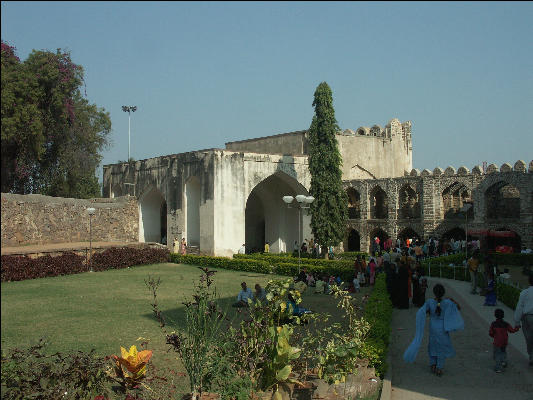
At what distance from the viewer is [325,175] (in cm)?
2214

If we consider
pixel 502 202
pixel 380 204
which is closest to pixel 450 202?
pixel 502 202

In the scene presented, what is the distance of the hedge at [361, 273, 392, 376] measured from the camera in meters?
6.14

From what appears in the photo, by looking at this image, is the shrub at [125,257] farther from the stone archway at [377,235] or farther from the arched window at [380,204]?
the arched window at [380,204]

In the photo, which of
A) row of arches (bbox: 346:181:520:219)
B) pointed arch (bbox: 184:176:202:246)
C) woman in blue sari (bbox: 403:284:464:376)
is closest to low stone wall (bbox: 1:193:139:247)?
pointed arch (bbox: 184:176:202:246)

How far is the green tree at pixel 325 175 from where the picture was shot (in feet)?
72.0

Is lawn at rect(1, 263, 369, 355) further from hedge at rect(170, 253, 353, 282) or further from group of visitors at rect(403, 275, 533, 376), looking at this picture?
group of visitors at rect(403, 275, 533, 376)

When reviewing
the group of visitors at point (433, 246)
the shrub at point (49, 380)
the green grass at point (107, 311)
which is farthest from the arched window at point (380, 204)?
the shrub at point (49, 380)

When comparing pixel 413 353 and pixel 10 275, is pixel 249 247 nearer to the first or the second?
pixel 10 275

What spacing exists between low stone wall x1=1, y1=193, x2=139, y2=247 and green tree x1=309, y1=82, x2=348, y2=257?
9.33 metres

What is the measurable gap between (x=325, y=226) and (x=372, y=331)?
14.9 meters

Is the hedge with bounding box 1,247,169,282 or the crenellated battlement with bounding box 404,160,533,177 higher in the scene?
the crenellated battlement with bounding box 404,160,533,177

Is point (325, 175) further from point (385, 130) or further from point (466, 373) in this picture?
point (466, 373)

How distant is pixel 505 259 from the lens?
20.3 meters

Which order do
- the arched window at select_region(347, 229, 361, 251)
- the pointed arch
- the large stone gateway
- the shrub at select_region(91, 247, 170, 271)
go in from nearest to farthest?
the shrub at select_region(91, 247, 170, 271) → the large stone gateway → the pointed arch → the arched window at select_region(347, 229, 361, 251)
